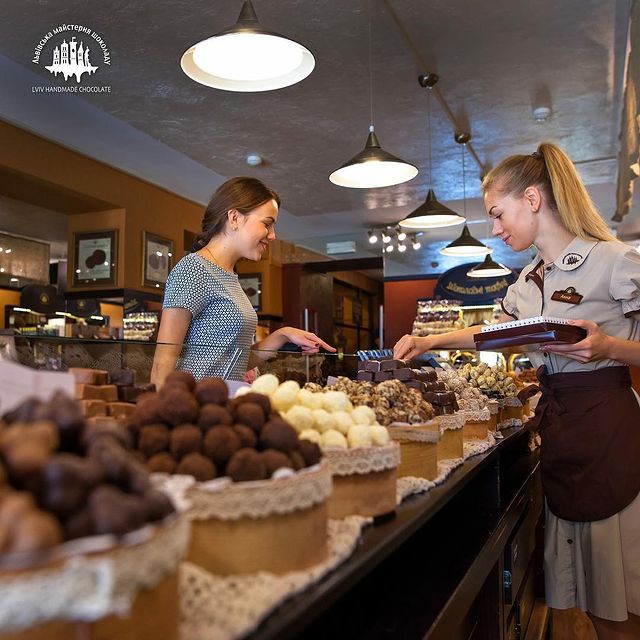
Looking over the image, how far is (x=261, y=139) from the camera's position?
6105mm

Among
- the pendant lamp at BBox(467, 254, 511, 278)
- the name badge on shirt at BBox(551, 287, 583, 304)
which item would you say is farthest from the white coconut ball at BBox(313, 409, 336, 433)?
the pendant lamp at BBox(467, 254, 511, 278)

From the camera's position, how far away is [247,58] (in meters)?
2.88

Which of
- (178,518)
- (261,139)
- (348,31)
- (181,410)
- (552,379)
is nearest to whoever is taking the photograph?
(178,518)

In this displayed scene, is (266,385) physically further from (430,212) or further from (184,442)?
(430,212)

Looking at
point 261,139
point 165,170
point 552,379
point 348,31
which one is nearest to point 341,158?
point 261,139

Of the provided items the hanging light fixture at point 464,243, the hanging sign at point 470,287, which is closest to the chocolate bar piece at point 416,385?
the hanging light fixture at point 464,243

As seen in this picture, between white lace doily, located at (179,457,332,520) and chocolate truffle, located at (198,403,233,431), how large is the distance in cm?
12

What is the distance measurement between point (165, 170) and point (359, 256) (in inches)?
185

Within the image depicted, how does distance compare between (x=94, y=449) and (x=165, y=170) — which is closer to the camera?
(x=94, y=449)

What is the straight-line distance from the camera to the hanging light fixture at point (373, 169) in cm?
346

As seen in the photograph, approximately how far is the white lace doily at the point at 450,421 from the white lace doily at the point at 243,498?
0.88m

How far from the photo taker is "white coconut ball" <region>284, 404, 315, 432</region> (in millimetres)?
1136

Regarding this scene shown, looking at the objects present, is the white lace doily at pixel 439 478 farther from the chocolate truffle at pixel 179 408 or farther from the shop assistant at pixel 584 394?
the chocolate truffle at pixel 179 408

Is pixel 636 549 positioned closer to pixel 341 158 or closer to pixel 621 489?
pixel 621 489
